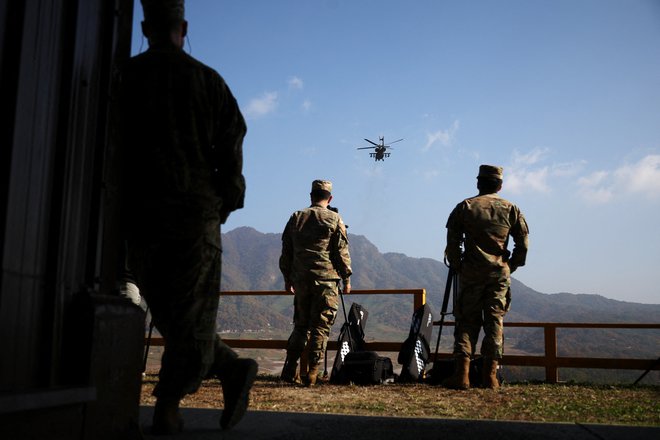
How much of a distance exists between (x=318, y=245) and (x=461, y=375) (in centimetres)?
191

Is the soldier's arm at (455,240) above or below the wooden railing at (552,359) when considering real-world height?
above

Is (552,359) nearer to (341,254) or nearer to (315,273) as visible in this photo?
(341,254)

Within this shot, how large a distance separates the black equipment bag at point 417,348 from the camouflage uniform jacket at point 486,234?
1119 millimetres

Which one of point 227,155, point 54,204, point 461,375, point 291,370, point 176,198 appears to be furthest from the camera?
point 291,370

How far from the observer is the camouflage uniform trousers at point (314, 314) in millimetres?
6555

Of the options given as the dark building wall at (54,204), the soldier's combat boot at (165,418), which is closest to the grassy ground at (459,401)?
the soldier's combat boot at (165,418)

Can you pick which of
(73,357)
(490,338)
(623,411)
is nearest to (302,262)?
(490,338)

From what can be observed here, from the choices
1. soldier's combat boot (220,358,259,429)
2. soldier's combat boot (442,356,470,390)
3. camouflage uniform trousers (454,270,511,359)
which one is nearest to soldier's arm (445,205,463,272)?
camouflage uniform trousers (454,270,511,359)

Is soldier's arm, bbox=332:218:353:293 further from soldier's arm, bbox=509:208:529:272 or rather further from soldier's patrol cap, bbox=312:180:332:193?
soldier's arm, bbox=509:208:529:272

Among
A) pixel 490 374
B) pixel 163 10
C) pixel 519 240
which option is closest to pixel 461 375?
pixel 490 374

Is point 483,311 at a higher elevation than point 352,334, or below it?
higher

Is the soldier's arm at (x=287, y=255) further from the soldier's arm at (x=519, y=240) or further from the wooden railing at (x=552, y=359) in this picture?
the soldier's arm at (x=519, y=240)

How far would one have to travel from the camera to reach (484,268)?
6.05 meters

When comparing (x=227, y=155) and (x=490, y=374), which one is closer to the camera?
(x=227, y=155)
